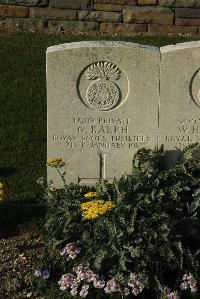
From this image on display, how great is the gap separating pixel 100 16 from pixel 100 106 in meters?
5.29

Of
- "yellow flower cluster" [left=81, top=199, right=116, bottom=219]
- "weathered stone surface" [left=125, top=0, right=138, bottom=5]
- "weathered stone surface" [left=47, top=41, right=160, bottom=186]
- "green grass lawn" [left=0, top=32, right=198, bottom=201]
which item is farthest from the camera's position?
"weathered stone surface" [left=125, top=0, right=138, bottom=5]

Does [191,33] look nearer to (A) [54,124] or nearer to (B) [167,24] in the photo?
(B) [167,24]

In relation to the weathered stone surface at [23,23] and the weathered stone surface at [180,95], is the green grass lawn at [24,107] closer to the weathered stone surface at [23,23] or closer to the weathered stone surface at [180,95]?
the weathered stone surface at [23,23]

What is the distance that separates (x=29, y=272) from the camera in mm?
4887

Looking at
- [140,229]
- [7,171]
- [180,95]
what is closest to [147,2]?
[7,171]

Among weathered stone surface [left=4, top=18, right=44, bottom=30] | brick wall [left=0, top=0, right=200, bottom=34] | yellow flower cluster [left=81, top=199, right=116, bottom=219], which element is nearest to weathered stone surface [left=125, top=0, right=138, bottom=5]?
brick wall [left=0, top=0, right=200, bottom=34]

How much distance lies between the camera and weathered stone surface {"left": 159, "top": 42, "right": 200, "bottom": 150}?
548cm

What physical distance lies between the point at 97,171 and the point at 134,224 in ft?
4.23

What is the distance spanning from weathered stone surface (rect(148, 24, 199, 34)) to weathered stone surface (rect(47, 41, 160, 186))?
525cm

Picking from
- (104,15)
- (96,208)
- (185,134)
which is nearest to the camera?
(96,208)

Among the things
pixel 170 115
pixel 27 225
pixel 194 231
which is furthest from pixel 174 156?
pixel 27 225

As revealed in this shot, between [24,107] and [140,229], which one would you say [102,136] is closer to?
[140,229]

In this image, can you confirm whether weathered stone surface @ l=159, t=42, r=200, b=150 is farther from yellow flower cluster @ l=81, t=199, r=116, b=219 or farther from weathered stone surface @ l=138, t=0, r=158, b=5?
weathered stone surface @ l=138, t=0, r=158, b=5

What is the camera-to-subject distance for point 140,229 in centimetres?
471
